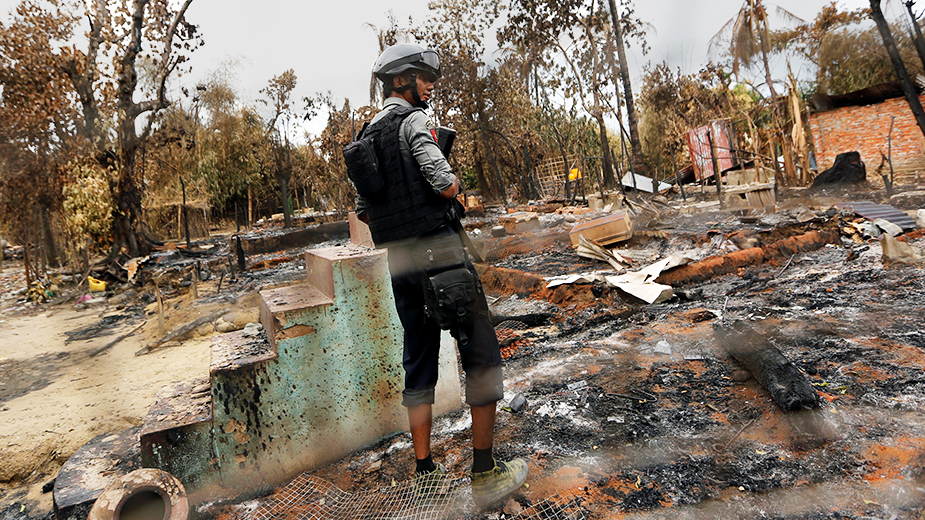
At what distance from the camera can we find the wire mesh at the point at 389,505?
1771mm

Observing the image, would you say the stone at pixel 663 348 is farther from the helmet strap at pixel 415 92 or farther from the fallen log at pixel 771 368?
the helmet strap at pixel 415 92

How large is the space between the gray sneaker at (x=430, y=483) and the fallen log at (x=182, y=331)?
4.82 meters

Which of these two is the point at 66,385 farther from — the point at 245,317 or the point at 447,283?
the point at 447,283

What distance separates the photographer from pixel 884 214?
20.0 feet

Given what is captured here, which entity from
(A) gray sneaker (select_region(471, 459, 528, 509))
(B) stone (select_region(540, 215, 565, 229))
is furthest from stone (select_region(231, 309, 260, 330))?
(B) stone (select_region(540, 215, 565, 229))

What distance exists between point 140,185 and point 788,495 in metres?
14.7

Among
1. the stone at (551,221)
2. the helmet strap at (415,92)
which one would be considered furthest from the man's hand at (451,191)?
the stone at (551,221)

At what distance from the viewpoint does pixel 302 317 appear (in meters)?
2.36

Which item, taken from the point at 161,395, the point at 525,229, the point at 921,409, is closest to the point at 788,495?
the point at 921,409

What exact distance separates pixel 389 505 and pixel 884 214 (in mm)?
6907

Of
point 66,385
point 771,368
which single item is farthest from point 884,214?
point 66,385

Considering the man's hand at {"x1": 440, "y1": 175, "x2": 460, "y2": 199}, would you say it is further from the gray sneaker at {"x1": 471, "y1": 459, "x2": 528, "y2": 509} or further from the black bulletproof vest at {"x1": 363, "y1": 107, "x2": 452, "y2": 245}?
the gray sneaker at {"x1": 471, "y1": 459, "x2": 528, "y2": 509}

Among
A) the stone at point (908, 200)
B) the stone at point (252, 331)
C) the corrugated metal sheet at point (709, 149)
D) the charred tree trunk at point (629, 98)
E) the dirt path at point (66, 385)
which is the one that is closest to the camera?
the stone at point (252, 331)

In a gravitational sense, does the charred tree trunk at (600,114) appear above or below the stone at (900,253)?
above
